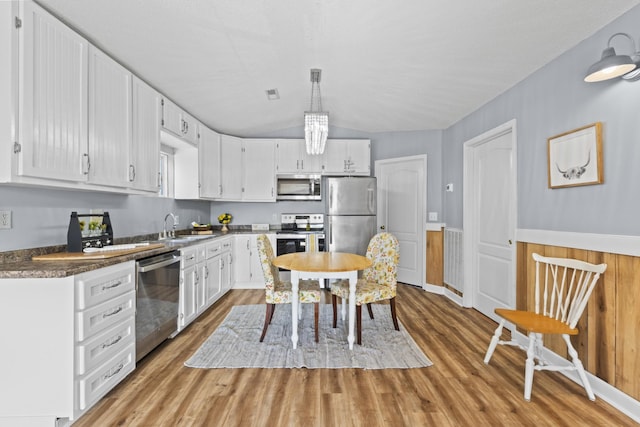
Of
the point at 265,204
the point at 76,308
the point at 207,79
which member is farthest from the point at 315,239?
the point at 76,308

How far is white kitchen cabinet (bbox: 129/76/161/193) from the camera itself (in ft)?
8.89

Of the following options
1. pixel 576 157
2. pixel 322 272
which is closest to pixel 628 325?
pixel 576 157

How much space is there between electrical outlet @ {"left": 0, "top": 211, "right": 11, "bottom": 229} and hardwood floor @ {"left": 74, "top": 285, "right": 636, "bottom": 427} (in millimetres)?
1253

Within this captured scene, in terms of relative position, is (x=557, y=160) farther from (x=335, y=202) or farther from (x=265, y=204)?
(x=265, y=204)

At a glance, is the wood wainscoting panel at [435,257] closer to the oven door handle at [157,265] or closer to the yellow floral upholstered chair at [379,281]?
the yellow floral upholstered chair at [379,281]

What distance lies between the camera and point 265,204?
5.34 meters

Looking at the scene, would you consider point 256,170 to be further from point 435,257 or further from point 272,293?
point 435,257

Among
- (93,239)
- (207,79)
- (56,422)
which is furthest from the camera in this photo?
(207,79)

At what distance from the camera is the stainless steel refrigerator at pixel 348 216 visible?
15.5 feet

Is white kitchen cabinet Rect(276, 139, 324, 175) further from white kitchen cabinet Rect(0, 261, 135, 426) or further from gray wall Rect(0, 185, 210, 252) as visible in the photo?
white kitchen cabinet Rect(0, 261, 135, 426)

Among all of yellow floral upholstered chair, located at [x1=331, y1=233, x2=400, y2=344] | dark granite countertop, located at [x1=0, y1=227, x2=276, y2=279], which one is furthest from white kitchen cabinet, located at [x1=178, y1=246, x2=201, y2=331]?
yellow floral upholstered chair, located at [x1=331, y1=233, x2=400, y2=344]

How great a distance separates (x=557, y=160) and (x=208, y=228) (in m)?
4.12

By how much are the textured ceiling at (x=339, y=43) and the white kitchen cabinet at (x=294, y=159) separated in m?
1.19

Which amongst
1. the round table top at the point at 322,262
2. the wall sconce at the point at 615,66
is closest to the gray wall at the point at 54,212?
the round table top at the point at 322,262
